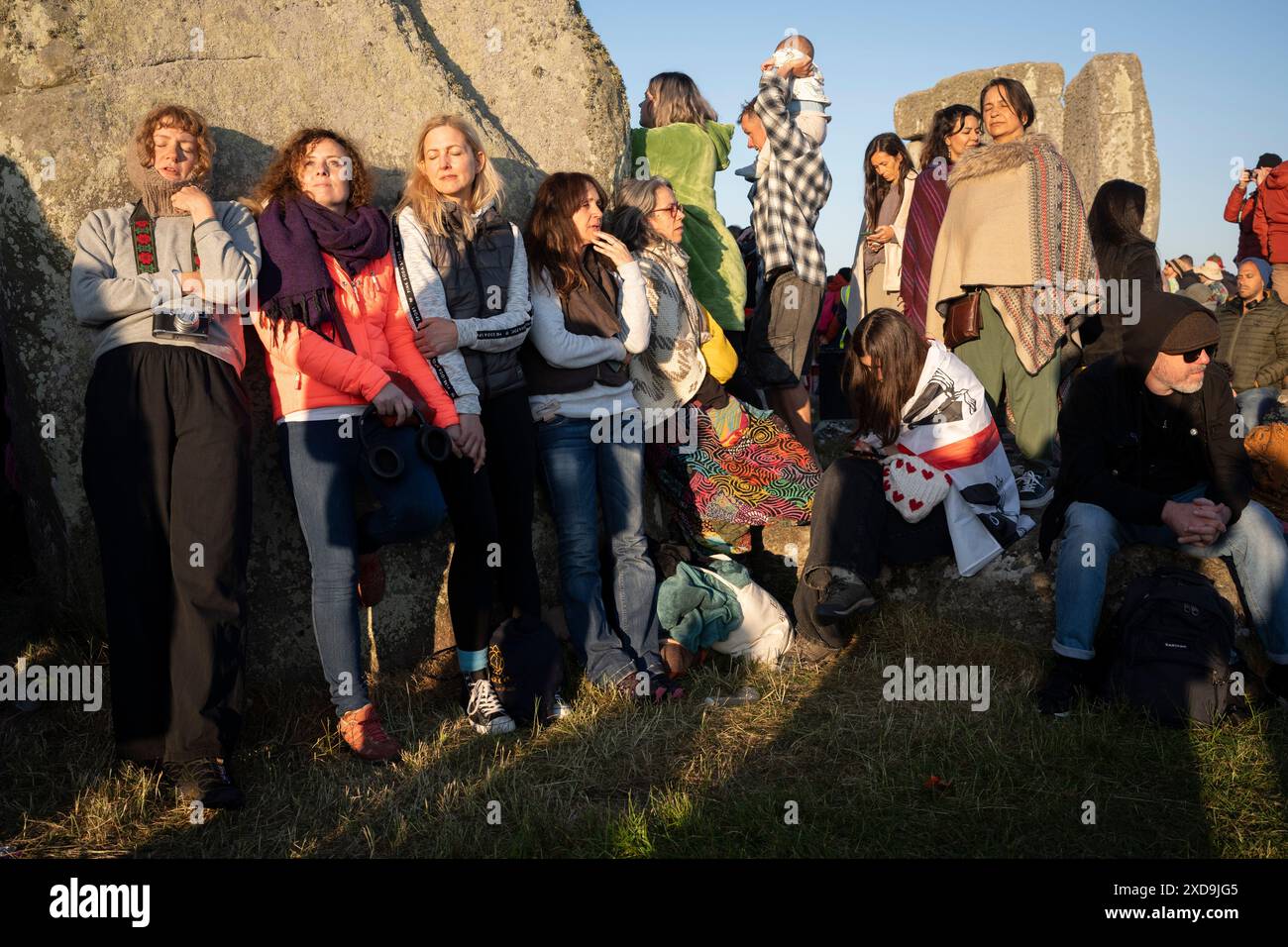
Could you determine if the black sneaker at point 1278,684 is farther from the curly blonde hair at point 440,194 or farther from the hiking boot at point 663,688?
the curly blonde hair at point 440,194

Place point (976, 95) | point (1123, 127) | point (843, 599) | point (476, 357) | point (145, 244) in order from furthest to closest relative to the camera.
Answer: point (1123, 127) < point (976, 95) < point (843, 599) < point (476, 357) < point (145, 244)

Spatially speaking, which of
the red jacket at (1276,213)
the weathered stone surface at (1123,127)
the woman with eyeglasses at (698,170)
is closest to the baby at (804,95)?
the woman with eyeglasses at (698,170)

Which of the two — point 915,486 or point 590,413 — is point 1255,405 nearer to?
point 915,486

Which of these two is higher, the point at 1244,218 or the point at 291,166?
the point at 1244,218

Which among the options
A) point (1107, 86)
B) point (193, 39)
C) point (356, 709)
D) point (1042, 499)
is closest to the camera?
point (356, 709)

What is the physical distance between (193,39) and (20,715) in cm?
266

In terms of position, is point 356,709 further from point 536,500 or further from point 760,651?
point 760,651

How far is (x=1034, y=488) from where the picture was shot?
208 inches

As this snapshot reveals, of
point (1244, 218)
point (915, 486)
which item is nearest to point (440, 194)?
point (915, 486)

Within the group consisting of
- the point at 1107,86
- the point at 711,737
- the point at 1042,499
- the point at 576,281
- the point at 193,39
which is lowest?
the point at 711,737

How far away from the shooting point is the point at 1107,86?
15195 mm

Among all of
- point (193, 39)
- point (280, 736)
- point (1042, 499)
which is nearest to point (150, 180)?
point (193, 39)

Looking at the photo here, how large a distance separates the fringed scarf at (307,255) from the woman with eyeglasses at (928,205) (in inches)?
124

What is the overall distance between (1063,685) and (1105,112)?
534 inches
